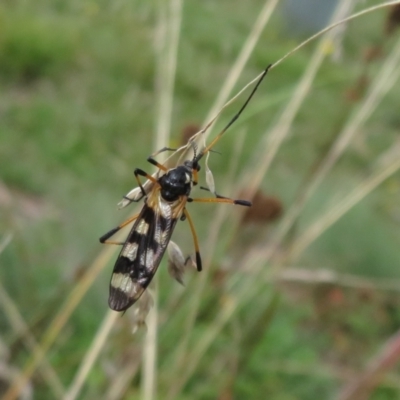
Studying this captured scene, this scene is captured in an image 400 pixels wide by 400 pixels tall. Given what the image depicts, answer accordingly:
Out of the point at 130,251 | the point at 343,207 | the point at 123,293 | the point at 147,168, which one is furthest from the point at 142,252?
the point at 147,168

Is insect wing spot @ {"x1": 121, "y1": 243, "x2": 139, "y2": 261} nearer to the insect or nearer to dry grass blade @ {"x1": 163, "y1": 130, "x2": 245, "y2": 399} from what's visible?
the insect

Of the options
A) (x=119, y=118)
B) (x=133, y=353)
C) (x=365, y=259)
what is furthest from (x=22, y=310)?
(x=119, y=118)

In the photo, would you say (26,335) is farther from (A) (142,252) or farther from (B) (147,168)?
(B) (147,168)

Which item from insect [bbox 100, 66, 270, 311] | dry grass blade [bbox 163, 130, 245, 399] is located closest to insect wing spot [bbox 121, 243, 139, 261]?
insect [bbox 100, 66, 270, 311]

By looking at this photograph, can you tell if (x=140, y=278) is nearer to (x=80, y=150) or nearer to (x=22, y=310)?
(x=22, y=310)

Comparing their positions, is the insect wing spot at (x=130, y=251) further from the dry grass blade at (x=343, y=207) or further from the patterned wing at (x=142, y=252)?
the dry grass blade at (x=343, y=207)
